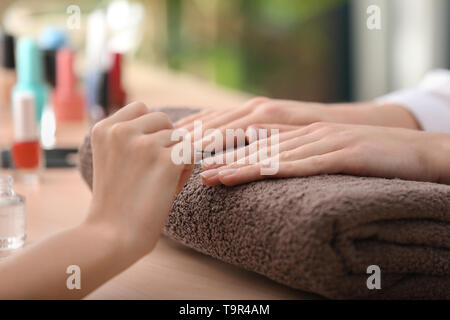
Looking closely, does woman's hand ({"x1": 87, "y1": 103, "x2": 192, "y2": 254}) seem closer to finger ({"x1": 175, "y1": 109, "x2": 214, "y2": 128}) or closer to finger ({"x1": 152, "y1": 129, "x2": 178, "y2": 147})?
finger ({"x1": 152, "y1": 129, "x2": 178, "y2": 147})

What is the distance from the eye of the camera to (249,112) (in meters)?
0.73

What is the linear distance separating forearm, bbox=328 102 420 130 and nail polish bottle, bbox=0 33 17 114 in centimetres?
93

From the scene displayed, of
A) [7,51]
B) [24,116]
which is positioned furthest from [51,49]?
[24,116]

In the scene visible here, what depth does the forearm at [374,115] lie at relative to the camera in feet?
2.46

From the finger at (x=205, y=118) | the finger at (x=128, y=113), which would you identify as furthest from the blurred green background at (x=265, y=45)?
the finger at (x=128, y=113)

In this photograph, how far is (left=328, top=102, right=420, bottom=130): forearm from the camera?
0.75 m

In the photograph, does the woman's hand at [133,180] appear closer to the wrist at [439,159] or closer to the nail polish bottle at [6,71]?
the wrist at [439,159]

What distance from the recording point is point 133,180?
1.54ft

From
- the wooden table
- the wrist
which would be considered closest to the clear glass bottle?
the wooden table

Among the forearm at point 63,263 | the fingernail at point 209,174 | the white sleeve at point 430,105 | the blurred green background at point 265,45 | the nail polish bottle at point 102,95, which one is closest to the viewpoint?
the forearm at point 63,263
